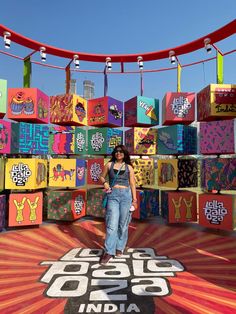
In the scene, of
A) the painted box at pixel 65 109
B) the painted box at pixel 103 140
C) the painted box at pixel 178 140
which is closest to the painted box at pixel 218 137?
the painted box at pixel 178 140

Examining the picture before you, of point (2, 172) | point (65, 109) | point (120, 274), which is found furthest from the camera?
point (65, 109)

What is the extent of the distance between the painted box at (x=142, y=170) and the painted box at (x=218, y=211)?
134cm

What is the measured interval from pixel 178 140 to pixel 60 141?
2.70 meters

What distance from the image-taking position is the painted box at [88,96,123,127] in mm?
5840

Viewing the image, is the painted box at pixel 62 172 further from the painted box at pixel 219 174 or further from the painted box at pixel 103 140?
the painted box at pixel 219 174

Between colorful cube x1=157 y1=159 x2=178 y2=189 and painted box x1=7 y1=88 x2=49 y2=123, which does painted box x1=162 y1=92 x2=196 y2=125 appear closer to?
colorful cube x1=157 y1=159 x2=178 y2=189

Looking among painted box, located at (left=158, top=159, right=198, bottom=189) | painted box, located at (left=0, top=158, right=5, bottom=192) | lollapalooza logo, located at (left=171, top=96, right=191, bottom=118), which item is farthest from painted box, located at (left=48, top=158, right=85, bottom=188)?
lollapalooza logo, located at (left=171, top=96, right=191, bottom=118)

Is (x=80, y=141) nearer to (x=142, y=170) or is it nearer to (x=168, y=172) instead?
(x=142, y=170)

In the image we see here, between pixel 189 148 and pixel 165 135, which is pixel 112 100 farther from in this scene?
pixel 189 148

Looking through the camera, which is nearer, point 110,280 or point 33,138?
point 110,280

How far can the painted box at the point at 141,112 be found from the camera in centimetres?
584

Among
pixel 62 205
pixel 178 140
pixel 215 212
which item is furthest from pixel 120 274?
pixel 178 140

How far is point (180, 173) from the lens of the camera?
5465 millimetres

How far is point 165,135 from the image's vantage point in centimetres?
566
